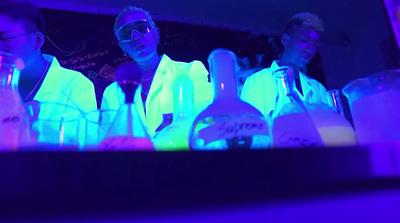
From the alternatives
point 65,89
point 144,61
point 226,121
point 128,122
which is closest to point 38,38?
point 65,89

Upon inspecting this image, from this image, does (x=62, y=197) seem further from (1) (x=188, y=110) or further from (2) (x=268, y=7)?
(2) (x=268, y=7)

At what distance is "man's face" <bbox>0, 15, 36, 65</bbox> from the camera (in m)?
1.24

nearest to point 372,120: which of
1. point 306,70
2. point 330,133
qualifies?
point 330,133

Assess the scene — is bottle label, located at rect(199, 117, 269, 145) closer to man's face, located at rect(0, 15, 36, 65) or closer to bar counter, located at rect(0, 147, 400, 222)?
bar counter, located at rect(0, 147, 400, 222)

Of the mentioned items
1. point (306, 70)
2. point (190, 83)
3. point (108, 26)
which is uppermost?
point (108, 26)

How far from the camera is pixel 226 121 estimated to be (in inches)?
21.1

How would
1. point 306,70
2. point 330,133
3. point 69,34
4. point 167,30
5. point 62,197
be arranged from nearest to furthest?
point 62,197
point 330,133
point 69,34
point 167,30
point 306,70

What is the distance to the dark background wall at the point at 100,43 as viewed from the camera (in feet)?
7.83

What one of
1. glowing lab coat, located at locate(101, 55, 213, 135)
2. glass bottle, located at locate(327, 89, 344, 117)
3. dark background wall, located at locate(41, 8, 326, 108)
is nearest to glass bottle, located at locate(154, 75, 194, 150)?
glass bottle, located at locate(327, 89, 344, 117)

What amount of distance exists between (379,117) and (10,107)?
62cm

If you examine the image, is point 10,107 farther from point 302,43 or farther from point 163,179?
point 302,43

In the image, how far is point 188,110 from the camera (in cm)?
71

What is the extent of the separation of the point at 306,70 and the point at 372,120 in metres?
2.62

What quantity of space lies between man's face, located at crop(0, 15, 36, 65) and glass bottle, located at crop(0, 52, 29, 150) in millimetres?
Answer: 672
